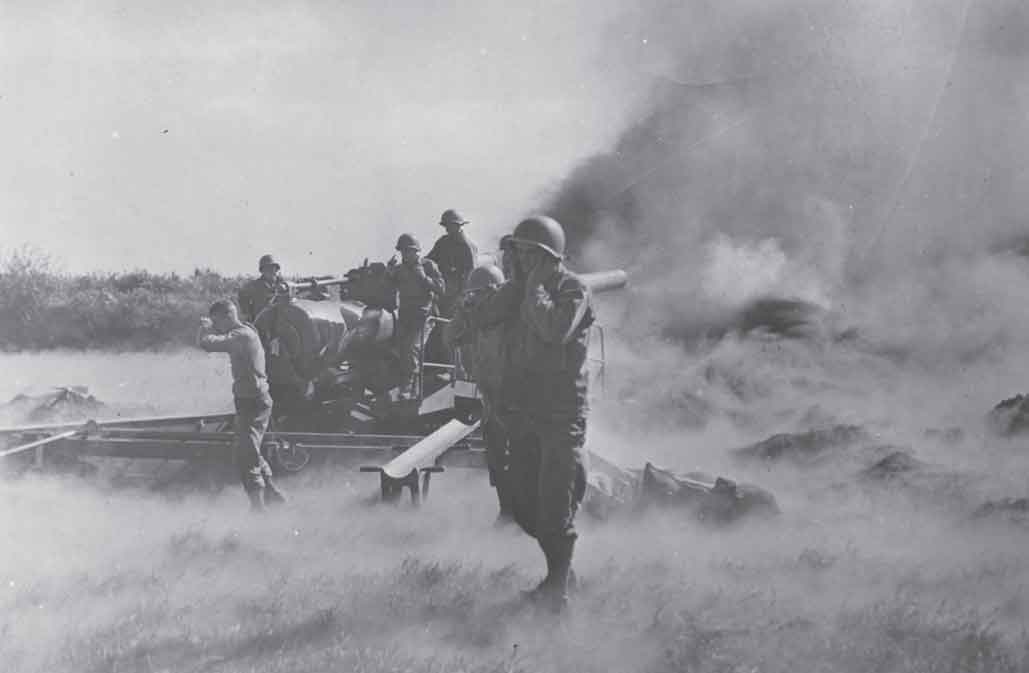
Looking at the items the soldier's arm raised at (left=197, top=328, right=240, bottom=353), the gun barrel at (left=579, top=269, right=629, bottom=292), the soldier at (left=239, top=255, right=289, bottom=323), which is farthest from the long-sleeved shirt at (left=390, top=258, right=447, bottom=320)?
the gun barrel at (left=579, top=269, right=629, bottom=292)

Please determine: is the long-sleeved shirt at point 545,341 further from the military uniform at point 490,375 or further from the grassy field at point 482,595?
the grassy field at point 482,595

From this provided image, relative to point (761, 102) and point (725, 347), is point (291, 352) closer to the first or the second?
point (725, 347)

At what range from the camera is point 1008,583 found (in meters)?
5.80

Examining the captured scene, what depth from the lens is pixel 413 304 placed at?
447 inches

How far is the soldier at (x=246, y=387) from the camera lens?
8.73m

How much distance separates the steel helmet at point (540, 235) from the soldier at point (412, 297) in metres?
5.91

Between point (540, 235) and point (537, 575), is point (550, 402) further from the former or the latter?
point (537, 575)

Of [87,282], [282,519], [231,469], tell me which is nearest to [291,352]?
[231,469]

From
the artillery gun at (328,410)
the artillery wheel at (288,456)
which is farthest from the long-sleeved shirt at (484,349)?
the artillery wheel at (288,456)

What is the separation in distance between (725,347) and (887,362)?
3.83 m

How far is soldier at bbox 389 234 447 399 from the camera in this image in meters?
11.2

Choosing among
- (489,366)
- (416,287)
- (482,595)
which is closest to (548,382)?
(489,366)

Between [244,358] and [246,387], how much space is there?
254 mm

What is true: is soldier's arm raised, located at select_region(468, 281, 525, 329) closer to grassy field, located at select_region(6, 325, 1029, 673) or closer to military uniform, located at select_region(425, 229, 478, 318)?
grassy field, located at select_region(6, 325, 1029, 673)
